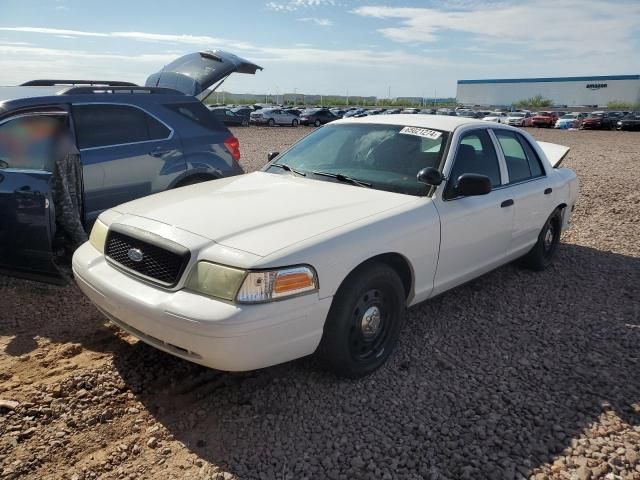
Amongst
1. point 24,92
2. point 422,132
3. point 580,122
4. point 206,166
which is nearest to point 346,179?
point 422,132

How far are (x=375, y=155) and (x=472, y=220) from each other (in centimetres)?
92

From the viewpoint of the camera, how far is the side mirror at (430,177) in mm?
3697

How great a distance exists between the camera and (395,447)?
277 centimetres

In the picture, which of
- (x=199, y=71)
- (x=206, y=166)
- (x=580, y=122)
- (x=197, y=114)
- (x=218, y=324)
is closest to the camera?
(x=218, y=324)

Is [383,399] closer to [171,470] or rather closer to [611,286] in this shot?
[171,470]

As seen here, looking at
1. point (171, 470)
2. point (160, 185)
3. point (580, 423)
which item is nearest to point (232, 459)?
point (171, 470)

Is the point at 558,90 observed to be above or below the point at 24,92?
above

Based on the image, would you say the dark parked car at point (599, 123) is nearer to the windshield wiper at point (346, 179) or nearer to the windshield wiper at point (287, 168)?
the windshield wiper at point (287, 168)

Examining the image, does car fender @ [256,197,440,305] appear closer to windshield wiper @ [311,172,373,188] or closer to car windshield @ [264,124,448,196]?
car windshield @ [264,124,448,196]

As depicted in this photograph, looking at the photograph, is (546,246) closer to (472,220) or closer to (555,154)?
(555,154)

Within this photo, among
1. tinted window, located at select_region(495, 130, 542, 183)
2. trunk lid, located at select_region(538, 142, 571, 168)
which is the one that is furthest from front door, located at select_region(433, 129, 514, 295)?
Result: trunk lid, located at select_region(538, 142, 571, 168)

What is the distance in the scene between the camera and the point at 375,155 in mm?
4203

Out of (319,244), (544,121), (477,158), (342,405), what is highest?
(477,158)

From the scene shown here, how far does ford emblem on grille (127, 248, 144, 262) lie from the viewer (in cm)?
306
